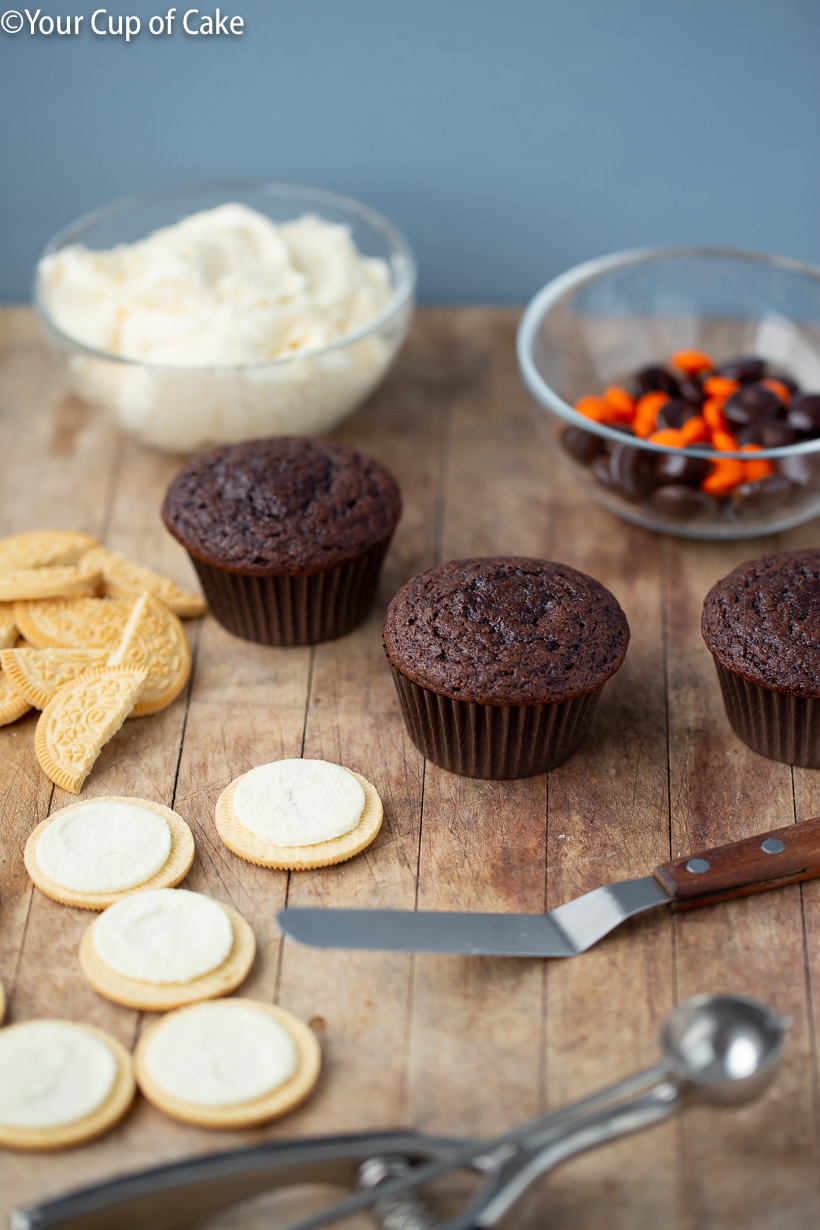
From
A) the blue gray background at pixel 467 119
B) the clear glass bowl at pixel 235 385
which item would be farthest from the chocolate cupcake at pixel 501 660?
the blue gray background at pixel 467 119

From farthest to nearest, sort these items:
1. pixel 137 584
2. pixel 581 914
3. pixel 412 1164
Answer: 1. pixel 137 584
2. pixel 581 914
3. pixel 412 1164

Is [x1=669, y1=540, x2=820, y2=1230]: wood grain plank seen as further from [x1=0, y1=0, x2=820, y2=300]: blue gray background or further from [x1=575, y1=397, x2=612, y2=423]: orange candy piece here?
[x1=0, y1=0, x2=820, y2=300]: blue gray background

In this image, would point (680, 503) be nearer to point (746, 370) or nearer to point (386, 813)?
point (746, 370)

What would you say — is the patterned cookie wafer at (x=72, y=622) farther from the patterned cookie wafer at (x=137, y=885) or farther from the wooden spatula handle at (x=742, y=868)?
the wooden spatula handle at (x=742, y=868)

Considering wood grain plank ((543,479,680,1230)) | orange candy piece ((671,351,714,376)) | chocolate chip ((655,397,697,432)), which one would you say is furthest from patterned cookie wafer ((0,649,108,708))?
orange candy piece ((671,351,714,376))

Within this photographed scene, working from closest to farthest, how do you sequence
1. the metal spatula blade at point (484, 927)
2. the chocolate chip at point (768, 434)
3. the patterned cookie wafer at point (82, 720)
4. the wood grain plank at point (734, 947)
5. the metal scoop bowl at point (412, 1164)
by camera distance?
the metal scoop bowl at point (412, 1164)
the wood grain plank at point (734, 947)
the metal spatula blade at point (484, 927)
the patterned cookie wafer at point (82, 720)
the chocolate chip at point (768, 434)

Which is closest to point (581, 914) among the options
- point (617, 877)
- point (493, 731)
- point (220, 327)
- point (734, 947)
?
point (617, 877)
